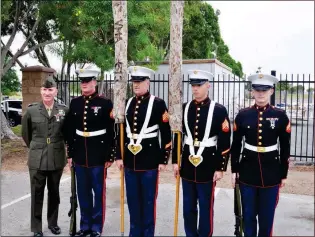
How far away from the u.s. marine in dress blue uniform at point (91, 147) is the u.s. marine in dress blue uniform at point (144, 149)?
0.86 ft

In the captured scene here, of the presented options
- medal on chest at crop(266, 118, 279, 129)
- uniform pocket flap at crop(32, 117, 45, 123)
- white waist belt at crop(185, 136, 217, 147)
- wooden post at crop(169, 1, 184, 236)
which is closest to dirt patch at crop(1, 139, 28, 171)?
wooden post at crop(169, 1, 184, 236)

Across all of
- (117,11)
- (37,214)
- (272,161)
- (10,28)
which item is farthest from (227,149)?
(10,28)

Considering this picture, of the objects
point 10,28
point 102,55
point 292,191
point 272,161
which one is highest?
point 10,28

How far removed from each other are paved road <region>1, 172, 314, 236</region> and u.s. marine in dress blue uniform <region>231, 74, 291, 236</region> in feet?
3.44

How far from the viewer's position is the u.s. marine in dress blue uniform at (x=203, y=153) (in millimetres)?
3549

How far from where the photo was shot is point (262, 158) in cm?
343

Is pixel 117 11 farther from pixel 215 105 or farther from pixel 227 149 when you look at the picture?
pixel 227 149

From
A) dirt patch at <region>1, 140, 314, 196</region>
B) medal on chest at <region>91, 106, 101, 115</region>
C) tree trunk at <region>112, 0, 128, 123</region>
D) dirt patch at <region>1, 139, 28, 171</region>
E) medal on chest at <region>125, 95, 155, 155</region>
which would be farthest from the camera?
dirt patch at <region>1, 139, 28, 171</region>

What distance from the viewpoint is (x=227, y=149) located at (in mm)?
3545

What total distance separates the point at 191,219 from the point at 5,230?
2261 mm

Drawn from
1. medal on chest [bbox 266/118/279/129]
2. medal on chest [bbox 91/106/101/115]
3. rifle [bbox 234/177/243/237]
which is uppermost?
medal on chest [bbox 91/106/101/115]

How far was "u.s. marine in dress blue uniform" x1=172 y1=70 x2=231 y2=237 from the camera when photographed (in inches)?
140

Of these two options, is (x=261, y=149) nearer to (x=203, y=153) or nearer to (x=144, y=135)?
(x=203, y=153)

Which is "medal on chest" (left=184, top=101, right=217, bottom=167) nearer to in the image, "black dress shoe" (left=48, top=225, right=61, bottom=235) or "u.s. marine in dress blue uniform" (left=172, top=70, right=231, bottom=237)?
"u.s. marine in dress blue uniform" (left=172, top=70, right=231, bottom=237)
